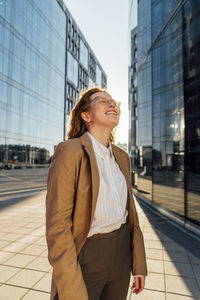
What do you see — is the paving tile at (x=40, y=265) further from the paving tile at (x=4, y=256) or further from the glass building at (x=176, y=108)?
the glass building at (x=176, y=108)

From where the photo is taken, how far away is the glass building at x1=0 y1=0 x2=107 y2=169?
1192 inches

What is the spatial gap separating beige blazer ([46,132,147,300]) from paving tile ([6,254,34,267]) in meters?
2.90

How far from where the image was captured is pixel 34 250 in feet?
14.0

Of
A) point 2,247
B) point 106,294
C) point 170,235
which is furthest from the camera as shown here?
point 170,235

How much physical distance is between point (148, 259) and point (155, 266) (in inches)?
11.0

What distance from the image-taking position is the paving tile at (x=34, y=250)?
13.7 feet

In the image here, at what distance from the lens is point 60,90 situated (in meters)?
45.8

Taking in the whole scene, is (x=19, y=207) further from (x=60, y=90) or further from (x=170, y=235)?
(x=60, y=90)

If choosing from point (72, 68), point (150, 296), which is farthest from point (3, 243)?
point (72, 68)

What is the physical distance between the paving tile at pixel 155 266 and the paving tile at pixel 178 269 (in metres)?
0.09

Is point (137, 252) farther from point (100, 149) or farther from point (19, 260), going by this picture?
point (19, 260)

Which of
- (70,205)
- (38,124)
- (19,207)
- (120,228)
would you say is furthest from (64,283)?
(38,124)

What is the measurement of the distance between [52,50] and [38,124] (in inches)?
610

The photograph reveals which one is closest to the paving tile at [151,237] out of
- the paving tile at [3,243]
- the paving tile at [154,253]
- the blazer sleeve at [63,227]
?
the paving tile at [154,253]
